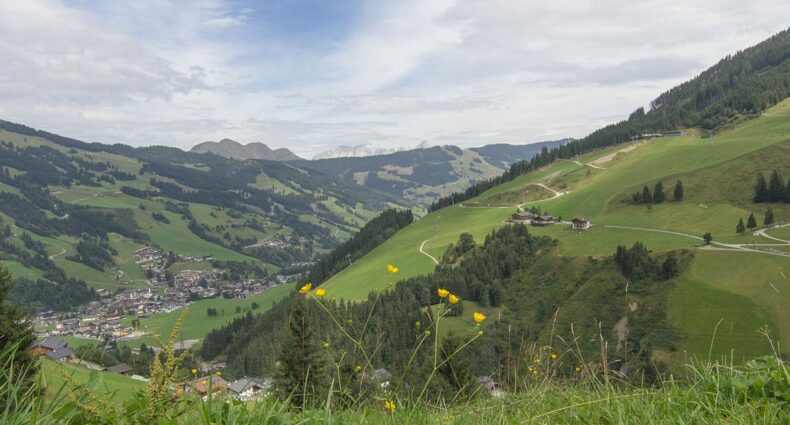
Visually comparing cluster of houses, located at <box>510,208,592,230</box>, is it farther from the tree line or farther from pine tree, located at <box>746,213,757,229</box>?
the tree line

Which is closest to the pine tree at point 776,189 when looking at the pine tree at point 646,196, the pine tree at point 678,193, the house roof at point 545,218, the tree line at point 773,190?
the tree line at point 773,190

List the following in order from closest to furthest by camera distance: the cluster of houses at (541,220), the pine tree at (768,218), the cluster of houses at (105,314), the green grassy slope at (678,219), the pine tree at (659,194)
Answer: the green grassy slope at (678,219) < the pine tree at (768,218) < the cluster of houses at (541,220) < the pine tree at (659,194) < the cluster of houses at (105,314)

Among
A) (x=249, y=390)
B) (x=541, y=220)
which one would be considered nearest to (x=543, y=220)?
(x=541, y=220)

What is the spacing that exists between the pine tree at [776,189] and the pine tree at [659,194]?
21.7 m

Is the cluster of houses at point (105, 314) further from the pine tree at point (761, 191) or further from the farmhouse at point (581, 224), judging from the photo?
the pine tree at point (761, 191)

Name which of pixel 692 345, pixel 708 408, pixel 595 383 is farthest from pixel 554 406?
pixel 692 345

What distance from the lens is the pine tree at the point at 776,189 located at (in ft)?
308

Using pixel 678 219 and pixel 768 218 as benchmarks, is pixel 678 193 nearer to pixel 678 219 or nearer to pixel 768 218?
pixel 678 219

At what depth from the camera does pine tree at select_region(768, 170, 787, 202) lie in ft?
308

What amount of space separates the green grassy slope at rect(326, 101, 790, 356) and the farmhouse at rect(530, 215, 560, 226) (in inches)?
198

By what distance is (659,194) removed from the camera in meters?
114

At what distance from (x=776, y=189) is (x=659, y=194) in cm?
2357

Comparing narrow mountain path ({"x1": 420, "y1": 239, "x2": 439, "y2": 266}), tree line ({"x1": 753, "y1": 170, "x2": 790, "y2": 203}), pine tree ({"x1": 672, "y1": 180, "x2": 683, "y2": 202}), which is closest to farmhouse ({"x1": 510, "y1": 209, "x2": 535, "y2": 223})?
narrow mountain path ({"x1": 420, "y1": 239, "x2": 439, "y2": 266})

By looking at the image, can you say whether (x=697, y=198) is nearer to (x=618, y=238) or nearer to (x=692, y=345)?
(x=618, y=238)
